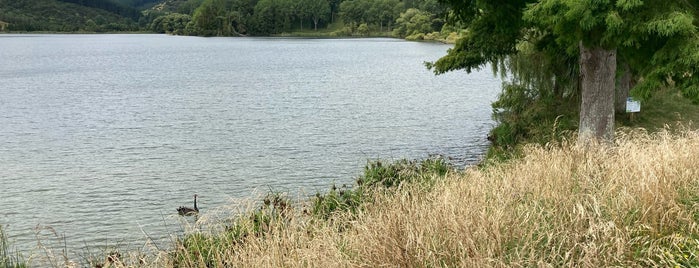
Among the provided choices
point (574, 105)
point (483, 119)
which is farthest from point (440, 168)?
point (483, 119)

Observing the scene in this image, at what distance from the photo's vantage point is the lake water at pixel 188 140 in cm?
1700

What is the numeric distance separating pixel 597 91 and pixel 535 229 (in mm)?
8315

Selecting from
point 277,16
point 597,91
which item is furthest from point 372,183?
point 277,16

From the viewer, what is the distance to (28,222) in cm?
1606

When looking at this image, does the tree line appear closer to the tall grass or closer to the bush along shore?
the bush along shore

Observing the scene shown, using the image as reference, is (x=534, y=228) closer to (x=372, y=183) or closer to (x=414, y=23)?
(x=372, y=183)

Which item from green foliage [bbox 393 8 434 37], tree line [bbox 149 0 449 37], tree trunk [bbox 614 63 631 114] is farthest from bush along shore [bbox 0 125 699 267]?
tree line [bbox 149 0 449 37]

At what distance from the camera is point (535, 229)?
6844 mm

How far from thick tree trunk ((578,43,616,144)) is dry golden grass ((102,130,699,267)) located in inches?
191

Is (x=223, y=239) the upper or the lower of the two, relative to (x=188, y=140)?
upper

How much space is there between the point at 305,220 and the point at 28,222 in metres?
9.79

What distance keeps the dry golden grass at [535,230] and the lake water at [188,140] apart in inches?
153

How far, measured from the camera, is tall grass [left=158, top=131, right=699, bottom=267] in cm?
633

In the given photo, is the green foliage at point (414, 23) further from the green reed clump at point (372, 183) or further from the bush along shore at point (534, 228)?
the bush along shore at point (534, 228)
